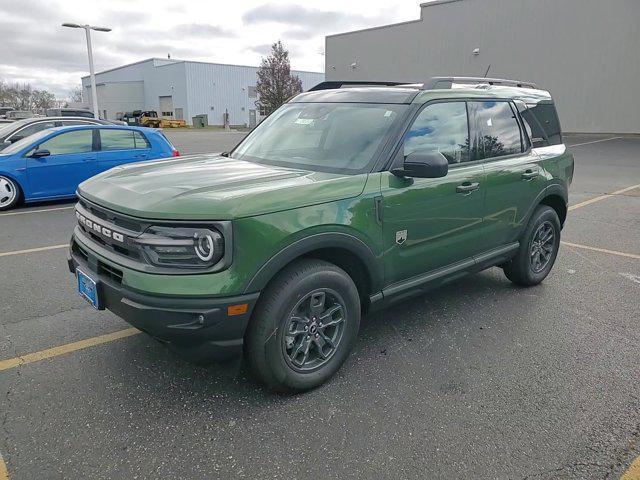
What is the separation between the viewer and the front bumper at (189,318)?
2.43 m

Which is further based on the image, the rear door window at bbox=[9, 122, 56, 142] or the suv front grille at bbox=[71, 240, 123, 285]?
the rear door window at bbox=[9, 122, 56, 142]

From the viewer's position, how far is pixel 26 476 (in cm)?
225

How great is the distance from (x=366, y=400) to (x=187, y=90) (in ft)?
210

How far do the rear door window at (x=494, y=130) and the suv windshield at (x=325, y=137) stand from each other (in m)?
0.86

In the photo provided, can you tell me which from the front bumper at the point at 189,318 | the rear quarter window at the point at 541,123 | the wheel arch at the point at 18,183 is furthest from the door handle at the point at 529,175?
the wheel arch at the point at 18,183

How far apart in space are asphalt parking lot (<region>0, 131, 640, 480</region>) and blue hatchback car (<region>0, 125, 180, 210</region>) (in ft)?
14.5

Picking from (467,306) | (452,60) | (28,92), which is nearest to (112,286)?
(467,306)

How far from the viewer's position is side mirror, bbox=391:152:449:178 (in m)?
3.01

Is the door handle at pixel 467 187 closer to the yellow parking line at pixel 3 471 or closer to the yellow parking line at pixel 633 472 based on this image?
the yellow parking line at pixel 633 472

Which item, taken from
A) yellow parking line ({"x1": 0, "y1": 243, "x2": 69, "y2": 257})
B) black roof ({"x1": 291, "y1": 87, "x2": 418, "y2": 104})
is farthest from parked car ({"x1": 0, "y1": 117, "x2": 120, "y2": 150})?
black roof ({"x1": 291, "y1": 87, "x2": 418, "y2": 104})

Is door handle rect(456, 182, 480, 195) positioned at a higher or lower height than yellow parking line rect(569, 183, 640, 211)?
higher

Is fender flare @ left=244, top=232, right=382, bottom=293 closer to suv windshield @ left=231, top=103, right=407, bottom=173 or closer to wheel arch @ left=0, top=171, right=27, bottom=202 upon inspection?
suv windshield @ left=231, top=103, right=407, bottom=173

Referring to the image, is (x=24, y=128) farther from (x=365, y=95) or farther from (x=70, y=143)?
(x=365, y=95)

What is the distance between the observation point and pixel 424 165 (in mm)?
3018
